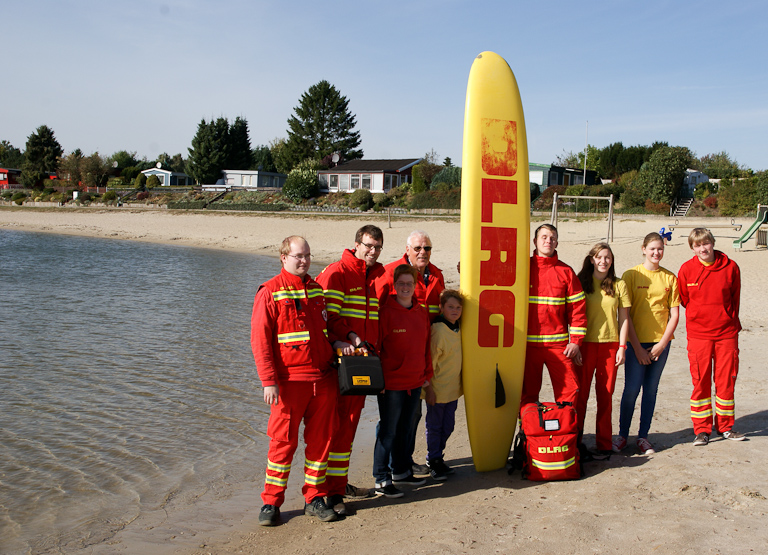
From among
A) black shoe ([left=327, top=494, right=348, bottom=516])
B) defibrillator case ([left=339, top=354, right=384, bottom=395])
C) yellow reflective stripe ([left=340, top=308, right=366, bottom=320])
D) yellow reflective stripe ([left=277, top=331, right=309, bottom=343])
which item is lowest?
black shoe ([left=327, top=494, right=348, bottom=516])

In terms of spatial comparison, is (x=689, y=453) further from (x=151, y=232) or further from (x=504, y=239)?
(x=151, y=232)

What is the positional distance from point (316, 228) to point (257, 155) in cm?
4368

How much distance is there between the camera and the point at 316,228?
86.1 feet

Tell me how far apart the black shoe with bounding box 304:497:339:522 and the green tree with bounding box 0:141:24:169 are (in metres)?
84.5

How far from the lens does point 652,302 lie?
13.6ft

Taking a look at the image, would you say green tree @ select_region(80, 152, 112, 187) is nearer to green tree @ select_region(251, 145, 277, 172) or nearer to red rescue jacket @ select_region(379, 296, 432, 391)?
green tree @ select_region(251, 145, 277, 172)

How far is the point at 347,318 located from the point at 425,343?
512 mm

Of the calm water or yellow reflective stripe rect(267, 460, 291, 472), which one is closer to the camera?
yellow reflective stripe rect(267, 460, 291, 472)

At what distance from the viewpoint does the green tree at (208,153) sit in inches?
2067

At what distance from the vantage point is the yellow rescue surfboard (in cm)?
412

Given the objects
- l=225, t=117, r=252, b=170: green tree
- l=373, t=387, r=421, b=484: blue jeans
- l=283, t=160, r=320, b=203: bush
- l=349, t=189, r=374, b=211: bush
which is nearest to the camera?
l=373, t=387, r=421, b=484: blue jeans

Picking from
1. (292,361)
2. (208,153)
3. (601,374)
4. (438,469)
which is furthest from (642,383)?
(208,153)

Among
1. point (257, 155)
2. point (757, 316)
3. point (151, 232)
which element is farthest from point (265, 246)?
point (257, 155)

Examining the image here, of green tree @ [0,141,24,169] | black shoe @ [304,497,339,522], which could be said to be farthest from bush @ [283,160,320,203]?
green tree @ [0,141,24,169]
